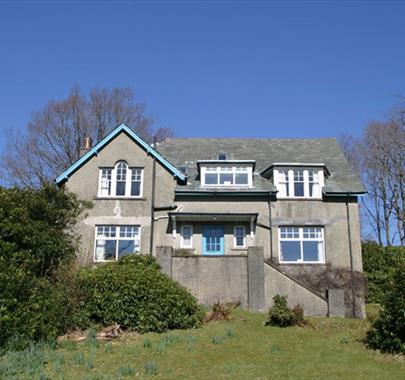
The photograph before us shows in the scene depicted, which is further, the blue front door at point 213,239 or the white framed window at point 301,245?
the blue front door at point 213,239

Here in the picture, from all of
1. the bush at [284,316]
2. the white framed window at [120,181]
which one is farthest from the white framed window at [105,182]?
the bush at [284,316]

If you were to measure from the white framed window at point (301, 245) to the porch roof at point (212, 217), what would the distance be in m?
2.08

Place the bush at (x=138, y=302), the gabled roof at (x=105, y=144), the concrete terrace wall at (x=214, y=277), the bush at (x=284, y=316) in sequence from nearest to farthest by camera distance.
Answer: the bush at (x=138, y=302)
the bush at (x=284, y=316)
the concrete terrace wall at (x=214, y=277)
the gabled roof at (x=105, y=144)

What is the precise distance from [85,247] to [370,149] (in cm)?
2645

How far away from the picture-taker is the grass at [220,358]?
12.6m

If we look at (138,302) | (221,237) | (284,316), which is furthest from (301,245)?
(138,302)

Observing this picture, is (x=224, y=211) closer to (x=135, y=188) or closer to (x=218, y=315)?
(x=135, y=188)

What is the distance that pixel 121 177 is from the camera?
27.7 m


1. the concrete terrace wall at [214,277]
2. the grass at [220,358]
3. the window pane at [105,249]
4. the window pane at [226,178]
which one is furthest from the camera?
the window pane at [226,178]

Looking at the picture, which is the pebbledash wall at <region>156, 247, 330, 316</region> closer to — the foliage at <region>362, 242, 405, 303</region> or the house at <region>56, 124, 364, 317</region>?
the house at <region>56, 124, 364, 317</region>

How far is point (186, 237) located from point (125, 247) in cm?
322

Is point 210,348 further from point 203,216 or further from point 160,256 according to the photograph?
point 203,216

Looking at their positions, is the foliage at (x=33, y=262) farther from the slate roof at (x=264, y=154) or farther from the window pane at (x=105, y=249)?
the slate roof at (x=264, y=154)

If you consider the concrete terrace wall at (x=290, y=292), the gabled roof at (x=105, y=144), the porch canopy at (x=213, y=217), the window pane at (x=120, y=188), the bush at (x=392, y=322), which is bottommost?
the bush at (x=392, y=322)
